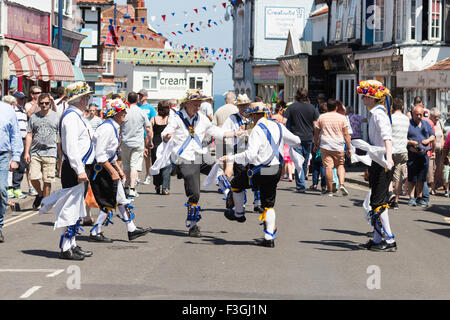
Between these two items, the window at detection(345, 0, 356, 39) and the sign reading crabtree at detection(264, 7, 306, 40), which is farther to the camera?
the sign reading crabtree at detection(264, 7, 306, 40)

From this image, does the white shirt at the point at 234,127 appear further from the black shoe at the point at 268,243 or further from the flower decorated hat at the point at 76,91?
the flower decorated hat at the point at 76,91

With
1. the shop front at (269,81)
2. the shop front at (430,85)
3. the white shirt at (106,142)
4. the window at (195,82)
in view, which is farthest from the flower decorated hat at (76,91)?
the window at (195,82)

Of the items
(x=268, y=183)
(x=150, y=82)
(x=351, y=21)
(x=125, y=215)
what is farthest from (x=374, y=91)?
(x=150, y=82)

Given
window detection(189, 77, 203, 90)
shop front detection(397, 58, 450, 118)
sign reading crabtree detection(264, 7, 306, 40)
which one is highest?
sign reading crabtree detection(264, 7, 306, 40)

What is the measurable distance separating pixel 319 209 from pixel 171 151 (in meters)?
4.19

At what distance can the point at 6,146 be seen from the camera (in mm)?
11445

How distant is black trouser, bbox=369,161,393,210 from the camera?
1088 centimetres

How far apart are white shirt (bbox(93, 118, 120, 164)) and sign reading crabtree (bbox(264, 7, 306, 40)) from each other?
43531 mm

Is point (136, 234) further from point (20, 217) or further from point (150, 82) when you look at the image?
point (150, 82)

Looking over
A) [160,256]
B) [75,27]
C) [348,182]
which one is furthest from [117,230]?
[75,27]

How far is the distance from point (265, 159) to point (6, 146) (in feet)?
10.7

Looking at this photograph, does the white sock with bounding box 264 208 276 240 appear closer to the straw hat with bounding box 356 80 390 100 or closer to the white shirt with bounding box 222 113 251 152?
the straw hat with bounding box 356 80 390 100

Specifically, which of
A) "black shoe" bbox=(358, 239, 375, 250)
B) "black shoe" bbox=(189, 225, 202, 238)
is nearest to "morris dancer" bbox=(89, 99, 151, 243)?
"black shoe" bbox=(189, 225, 202, 238)

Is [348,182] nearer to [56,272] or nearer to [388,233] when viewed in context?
[388,233]
